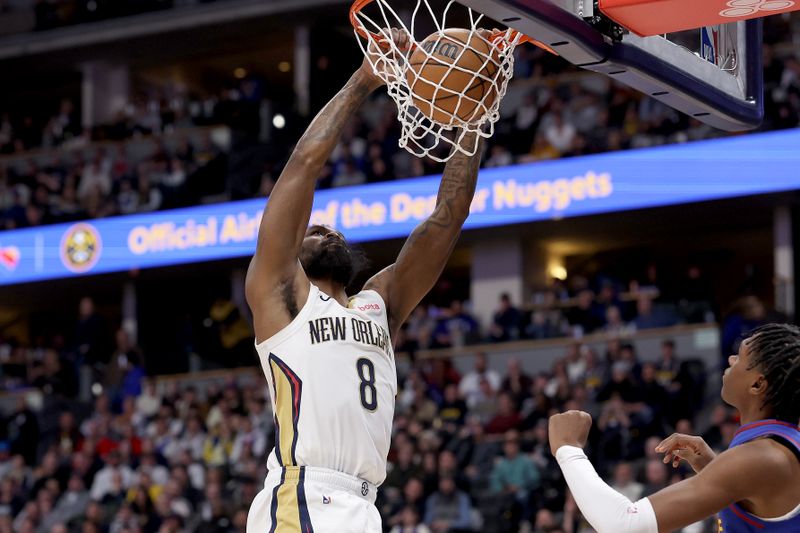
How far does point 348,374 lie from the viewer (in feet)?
13.9

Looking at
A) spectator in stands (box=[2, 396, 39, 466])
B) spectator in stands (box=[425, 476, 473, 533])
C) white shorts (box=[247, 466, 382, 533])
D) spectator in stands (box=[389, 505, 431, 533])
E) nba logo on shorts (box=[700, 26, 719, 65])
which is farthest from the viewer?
spectator in stands (box=[2, 396, 39, 466])

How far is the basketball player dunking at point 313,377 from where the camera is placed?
163 inches

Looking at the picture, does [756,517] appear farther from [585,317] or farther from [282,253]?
[585,317]

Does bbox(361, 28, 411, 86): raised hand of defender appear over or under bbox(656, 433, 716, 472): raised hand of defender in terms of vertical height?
over

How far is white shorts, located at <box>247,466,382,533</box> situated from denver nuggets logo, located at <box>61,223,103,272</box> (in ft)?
58.5

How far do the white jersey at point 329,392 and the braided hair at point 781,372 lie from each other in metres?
1.20

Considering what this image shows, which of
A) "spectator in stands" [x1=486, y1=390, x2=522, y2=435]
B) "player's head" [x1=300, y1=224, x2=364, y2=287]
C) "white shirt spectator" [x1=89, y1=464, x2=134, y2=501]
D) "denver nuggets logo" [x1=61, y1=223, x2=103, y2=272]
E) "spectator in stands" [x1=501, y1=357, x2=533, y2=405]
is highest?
"denver nuggets logo" [x1=61, y1=223, x2=103, y2=272]

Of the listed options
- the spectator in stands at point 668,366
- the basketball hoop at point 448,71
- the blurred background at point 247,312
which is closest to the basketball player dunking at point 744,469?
the basketball hoop at point 448,71

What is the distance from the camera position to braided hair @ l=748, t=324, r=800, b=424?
12.7 feet

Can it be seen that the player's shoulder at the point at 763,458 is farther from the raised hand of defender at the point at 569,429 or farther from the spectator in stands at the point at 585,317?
the spectator in stands at the point at 585,317

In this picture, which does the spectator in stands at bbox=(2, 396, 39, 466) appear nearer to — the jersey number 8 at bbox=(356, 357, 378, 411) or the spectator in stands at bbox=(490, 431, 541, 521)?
the spectator in stands at bbox=(490, 431, 541, 521)

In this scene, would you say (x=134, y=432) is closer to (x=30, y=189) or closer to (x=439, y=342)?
(x=439, y=342)

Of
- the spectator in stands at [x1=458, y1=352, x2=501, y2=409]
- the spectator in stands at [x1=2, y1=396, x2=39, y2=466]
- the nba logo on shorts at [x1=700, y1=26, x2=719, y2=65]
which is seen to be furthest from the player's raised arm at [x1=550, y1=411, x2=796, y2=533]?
the spectator in stands at [x1=2, y1=396, x2=39, y2=466]

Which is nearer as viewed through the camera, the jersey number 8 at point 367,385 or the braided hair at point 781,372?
the braided hair at point 781,372
